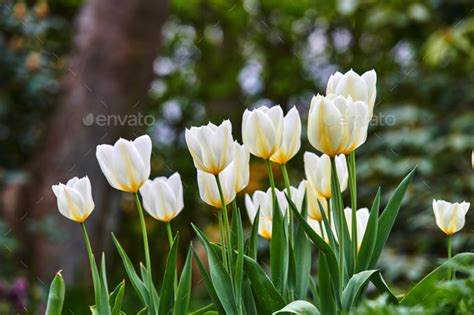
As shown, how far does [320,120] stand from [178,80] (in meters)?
5.30

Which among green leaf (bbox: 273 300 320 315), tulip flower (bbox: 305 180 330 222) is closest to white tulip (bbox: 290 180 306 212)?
tulip flower (bbox: 305 180 330 222)

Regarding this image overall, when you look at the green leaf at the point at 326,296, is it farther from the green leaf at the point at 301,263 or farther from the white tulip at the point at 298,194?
the white tulip at the point at 298,194

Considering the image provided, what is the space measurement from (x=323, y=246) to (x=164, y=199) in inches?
8.5

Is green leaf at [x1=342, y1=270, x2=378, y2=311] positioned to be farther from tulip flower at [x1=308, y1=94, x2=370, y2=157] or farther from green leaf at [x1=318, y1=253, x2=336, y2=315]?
tulip flower at [x1=308, y1=94, x2=370, y2=157]

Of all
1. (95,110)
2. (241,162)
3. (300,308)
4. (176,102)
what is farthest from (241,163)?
(176,102)

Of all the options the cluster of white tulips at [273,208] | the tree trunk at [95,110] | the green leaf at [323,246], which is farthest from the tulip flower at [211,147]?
the tree trunk at [95,110]

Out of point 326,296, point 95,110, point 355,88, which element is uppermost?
point 95,110

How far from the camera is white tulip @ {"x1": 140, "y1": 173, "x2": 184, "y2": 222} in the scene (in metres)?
0.93

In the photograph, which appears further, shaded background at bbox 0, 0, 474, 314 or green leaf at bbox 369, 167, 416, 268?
shaded background at bbox 0, 0, 474, 314

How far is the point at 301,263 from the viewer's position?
0.90 m

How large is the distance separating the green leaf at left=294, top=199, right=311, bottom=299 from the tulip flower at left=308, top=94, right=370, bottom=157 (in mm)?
127

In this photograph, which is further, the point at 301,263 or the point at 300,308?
the point at 301,263

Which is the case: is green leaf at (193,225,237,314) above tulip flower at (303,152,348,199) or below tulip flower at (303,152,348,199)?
below

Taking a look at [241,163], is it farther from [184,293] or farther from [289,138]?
[184,293]
